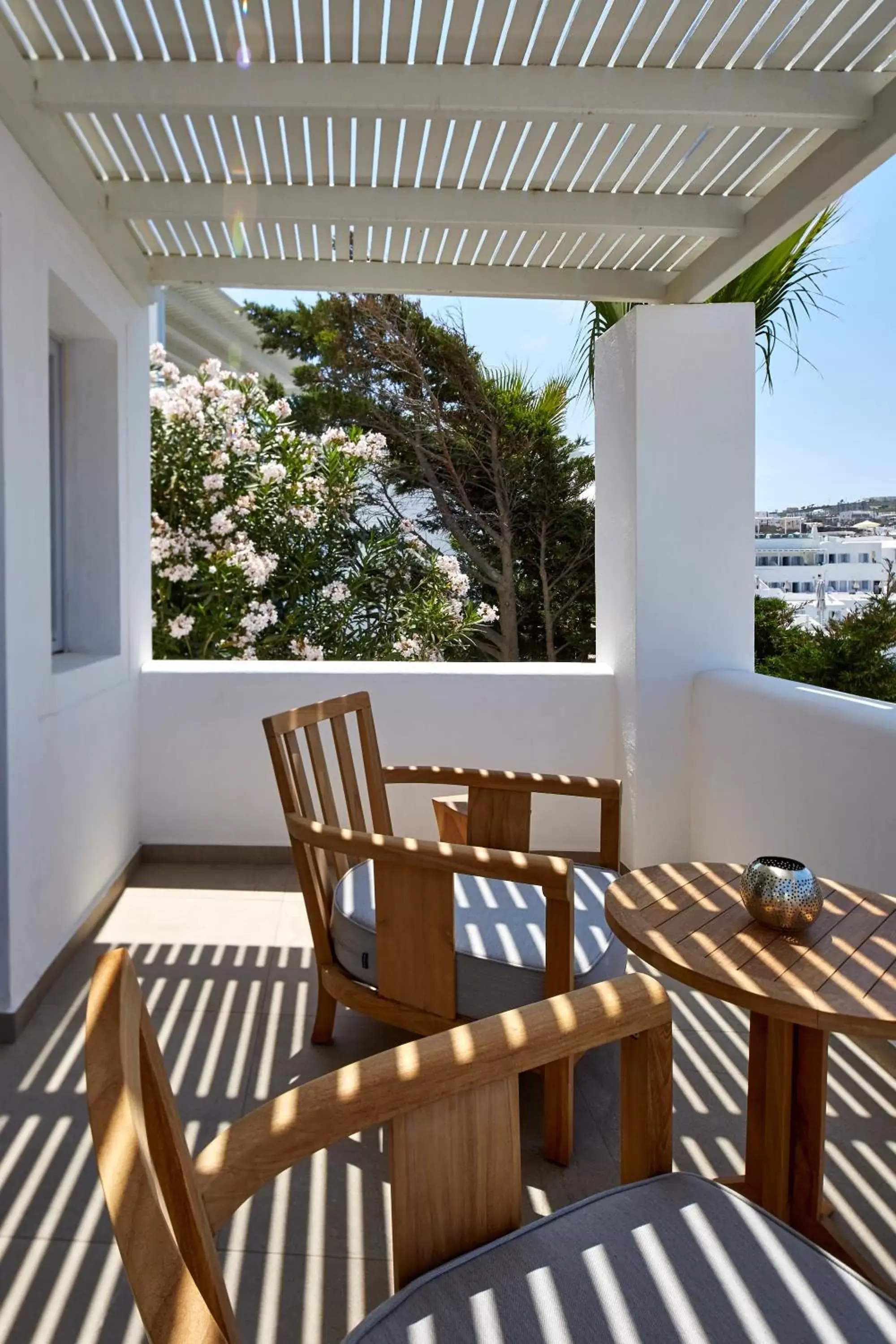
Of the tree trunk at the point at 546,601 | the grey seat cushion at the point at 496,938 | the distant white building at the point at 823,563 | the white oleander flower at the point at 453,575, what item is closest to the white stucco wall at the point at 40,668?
the grey seat cushion at the point at 496,938

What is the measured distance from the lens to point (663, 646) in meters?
3.83

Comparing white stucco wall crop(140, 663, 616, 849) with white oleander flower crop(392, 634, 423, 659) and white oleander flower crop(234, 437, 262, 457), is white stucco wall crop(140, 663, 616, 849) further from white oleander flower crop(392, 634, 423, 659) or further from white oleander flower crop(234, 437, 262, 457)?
white oleander flower crop(392, 634, 423, 659)

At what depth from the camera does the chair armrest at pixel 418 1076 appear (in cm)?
86

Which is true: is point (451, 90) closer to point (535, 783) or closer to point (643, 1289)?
point (535, 783)

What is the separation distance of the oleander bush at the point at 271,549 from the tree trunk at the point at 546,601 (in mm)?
1120

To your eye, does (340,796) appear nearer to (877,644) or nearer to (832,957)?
(832,957)

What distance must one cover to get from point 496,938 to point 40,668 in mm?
1582

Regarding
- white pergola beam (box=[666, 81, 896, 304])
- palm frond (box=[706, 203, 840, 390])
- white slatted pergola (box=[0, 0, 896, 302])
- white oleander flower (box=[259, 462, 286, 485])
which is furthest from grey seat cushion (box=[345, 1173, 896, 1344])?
white oleander flower (box=[259, 462, 286, 485])

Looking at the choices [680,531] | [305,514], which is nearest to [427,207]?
[680,531]

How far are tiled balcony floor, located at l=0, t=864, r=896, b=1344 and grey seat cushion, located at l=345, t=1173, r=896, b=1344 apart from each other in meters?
0.72

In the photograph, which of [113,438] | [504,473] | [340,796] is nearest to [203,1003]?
[340,796]

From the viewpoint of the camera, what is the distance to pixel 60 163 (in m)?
2.78

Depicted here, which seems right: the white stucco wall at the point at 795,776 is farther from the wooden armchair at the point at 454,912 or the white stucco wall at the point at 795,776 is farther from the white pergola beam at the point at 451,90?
the white pergola beam at the point at 451,90

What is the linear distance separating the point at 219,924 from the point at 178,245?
2.66 metres
